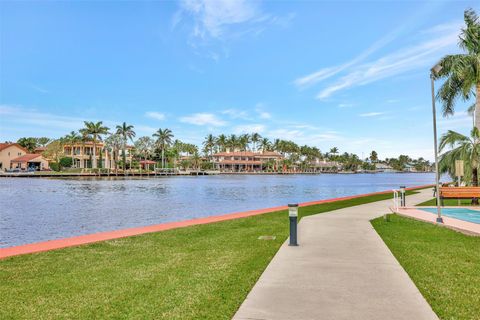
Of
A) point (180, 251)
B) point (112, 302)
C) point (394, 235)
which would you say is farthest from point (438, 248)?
point (112, 302)

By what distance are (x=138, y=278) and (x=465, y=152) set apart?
2150cm

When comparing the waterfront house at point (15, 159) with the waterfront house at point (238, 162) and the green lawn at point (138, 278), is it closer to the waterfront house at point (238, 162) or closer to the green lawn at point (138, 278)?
the waterfront house at point (238, 162)

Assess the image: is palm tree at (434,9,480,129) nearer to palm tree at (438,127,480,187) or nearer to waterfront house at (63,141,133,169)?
palm tree at (438,127,480,187)

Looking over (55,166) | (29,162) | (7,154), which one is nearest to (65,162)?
(55,166)

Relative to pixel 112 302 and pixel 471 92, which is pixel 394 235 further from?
pixel 471 92

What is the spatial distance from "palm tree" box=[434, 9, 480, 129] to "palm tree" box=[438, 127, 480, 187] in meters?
1.37

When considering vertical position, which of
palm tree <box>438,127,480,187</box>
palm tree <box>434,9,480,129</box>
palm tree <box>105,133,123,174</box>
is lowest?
palm tree <box>438,127,480,187</box>

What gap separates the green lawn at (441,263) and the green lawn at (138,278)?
9.78 ft

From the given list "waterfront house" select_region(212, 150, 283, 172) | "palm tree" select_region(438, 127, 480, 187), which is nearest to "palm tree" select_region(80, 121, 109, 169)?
"waterfront house" select_region(212, 150, 283, 172)

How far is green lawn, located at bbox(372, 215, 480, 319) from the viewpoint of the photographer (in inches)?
211

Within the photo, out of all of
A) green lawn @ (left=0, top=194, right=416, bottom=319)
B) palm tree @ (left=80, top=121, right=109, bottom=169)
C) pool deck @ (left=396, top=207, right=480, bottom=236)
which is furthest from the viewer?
palm tree @ (left=80, top=121, right=109, bottom=169)

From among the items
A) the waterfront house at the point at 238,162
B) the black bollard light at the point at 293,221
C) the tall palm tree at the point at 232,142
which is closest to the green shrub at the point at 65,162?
the waterfront house at the point at 238,162

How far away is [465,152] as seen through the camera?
843 inches

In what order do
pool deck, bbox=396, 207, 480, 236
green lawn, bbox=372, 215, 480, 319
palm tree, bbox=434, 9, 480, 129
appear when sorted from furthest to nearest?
palm tree, bbox=434, 9, 480, 129 < pool deck, bbox=396, 207, 480, 236 < green lawn, bbox=372, 215, 480, 319
